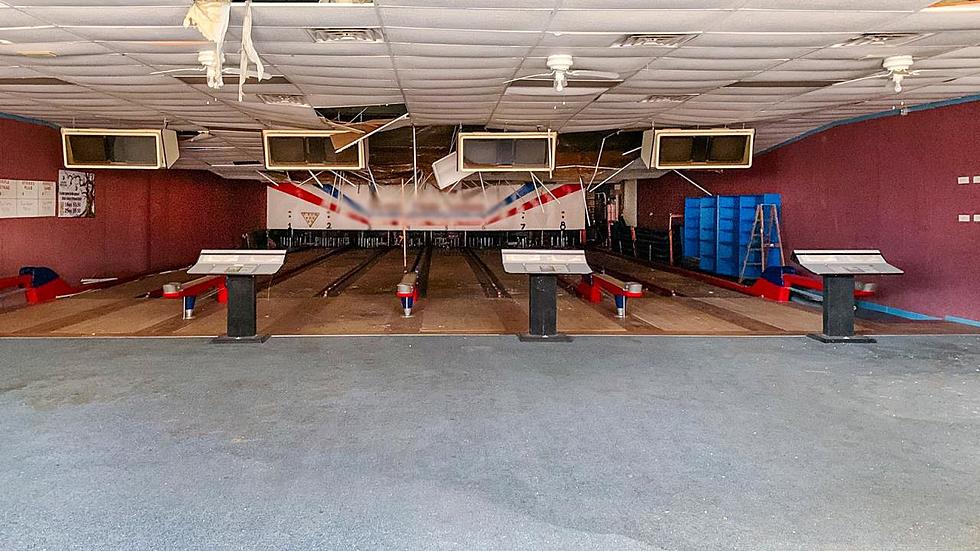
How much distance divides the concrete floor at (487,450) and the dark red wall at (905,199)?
230 cm

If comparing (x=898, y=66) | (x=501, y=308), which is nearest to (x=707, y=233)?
(x=501, y=308)

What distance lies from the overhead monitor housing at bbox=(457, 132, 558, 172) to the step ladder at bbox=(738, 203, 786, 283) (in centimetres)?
479

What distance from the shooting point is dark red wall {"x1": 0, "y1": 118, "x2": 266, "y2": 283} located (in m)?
9.52

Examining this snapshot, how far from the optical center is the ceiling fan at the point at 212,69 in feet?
15.0

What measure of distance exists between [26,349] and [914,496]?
7.28m

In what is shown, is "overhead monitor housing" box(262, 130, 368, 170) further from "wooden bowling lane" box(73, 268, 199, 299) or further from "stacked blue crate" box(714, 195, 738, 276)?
"stacked blue crate" box(714, 195, 738, 276)

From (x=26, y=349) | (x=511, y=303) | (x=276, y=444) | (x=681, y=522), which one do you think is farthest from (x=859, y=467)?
(x=26, y=349)

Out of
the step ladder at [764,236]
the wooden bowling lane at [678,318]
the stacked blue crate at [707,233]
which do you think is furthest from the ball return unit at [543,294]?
the stacked blue crate at [707,233]

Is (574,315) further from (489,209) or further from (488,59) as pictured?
(489,209)

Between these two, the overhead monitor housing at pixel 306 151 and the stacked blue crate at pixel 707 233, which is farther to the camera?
the stacked blue crate at pixel 707 233

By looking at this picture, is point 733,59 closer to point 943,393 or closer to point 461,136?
point 943,393

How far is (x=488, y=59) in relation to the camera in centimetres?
577

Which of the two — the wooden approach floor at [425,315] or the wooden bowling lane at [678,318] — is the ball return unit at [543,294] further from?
the wooden bowling lane at [678,318]

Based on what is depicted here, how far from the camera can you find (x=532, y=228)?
2070cm
